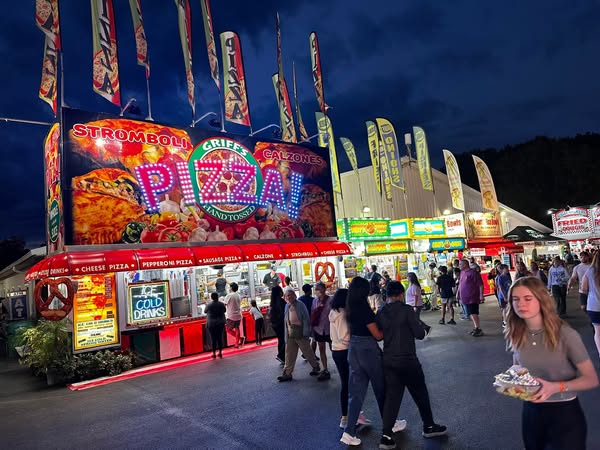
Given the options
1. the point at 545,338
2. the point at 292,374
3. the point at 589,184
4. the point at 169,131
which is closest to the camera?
the point at 545,338

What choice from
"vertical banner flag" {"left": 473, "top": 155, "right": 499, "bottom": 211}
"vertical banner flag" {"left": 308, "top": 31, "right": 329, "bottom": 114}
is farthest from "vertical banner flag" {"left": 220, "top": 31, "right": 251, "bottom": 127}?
"vertical banner flag" {"left": 473, "top": 155, "right": 499, "bottom": 211}

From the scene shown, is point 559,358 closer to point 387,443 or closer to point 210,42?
point 387,443

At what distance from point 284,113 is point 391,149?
6.07 meters

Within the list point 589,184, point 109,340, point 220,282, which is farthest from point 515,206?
point 109,340

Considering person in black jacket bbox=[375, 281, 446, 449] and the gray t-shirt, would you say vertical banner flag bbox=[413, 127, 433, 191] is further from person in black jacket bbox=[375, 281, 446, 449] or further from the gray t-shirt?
the gray t-shirt

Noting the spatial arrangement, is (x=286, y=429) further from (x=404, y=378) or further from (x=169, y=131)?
(x=169, y=131)

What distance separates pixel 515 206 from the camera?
5478 centimetres

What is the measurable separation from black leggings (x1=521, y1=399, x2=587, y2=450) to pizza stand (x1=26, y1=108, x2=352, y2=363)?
10079 millimetres

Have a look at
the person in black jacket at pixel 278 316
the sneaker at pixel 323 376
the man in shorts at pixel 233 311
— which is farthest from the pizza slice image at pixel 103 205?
the sneaker at pixel 323 376

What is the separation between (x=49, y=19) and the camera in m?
11.5

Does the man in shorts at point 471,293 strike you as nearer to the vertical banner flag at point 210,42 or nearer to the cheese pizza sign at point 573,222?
the vertical banner flag at point 210,42

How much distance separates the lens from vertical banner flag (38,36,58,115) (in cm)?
1197

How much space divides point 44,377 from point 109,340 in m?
1.83

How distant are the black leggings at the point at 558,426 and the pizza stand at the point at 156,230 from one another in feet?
33.1
